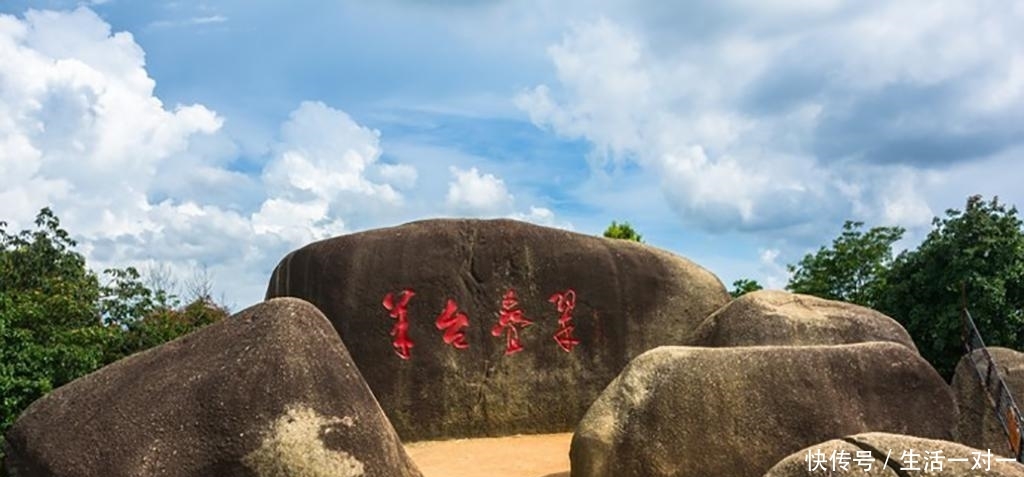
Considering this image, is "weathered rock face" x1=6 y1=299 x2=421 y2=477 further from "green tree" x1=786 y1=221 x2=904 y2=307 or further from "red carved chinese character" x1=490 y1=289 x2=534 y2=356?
"green tree" x1=786 y1=221 x2=904 y2=307

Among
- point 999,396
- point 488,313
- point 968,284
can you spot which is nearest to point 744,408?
point 488,313

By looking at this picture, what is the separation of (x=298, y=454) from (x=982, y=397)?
9.40 meters

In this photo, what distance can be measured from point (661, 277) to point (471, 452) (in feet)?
10.2

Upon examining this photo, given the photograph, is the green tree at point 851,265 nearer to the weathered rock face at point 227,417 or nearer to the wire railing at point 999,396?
the wire railing at point 999,396

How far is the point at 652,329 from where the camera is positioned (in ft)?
36.3

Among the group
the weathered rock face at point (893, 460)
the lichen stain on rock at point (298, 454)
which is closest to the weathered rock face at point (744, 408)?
the lichen stain on rock at point (298, 454)

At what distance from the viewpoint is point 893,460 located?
12.4 ft

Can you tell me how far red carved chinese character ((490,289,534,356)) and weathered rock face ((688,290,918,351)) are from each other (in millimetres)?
2001

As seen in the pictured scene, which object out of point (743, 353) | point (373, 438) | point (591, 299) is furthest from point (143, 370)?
point (591, 299)

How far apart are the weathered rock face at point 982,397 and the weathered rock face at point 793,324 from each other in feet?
8.15

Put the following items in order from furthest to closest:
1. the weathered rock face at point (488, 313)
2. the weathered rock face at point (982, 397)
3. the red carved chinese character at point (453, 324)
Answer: the weathered rock face at point (982, 397) → the red carved chinese character at point (453, 324) → the weathered rock face at point (488, 313)

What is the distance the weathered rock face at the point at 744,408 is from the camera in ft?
22.0

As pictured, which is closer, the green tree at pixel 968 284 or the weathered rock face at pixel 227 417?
the weathered rock face at pixel 227 417

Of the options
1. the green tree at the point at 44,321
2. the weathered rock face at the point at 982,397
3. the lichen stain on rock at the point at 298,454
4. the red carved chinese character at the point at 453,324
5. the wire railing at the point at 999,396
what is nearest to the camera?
the lichen stain on rock at the point at 298,454
